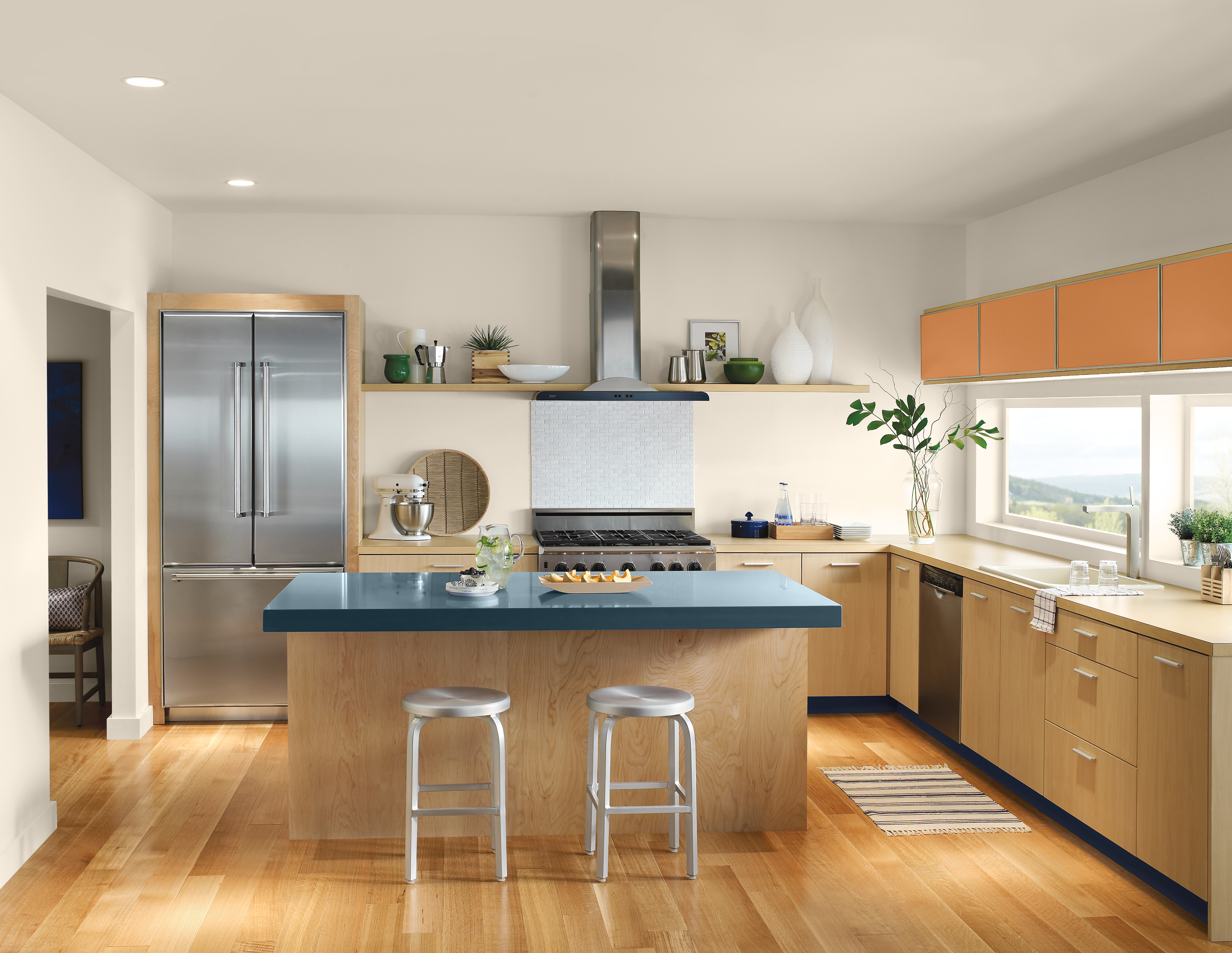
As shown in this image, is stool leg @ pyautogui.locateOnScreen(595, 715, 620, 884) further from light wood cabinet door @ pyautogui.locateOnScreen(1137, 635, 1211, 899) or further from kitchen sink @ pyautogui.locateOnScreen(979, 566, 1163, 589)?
kitchen sink @ pyautogui.locateOnScreen(979, 566, 1163, 589)

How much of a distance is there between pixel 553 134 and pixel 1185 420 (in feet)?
9.43

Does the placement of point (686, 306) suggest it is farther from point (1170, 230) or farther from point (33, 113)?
point (33, 113)

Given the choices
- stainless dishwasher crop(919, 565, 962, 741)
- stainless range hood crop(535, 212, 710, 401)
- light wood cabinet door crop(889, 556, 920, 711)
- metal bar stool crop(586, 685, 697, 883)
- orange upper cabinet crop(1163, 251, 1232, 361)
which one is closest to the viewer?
metal bar stool crop(586, 685, 697, 883)

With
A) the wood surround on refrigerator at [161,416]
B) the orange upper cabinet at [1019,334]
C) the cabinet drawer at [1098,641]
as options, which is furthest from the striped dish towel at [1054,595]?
the wood surround on refrigerator at [161,416]

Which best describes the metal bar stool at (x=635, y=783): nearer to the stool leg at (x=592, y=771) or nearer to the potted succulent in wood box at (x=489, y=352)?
the stool leg at (x=592, y=771)

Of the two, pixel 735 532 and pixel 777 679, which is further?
pixel 735 532

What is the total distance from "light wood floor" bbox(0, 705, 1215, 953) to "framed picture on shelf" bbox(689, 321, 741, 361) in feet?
8.39

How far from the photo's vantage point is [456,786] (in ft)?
11.2

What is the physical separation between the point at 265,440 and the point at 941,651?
3.44 m

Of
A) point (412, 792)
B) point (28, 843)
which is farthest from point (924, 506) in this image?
point (28, 843)

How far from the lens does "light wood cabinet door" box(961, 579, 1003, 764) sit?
4.22 meters

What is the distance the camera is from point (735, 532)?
223 inches

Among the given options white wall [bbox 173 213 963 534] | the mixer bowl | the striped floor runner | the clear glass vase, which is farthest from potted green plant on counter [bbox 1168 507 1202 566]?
the mixer bowl

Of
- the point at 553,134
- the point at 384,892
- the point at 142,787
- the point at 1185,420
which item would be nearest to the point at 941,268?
the point at 1185,420
